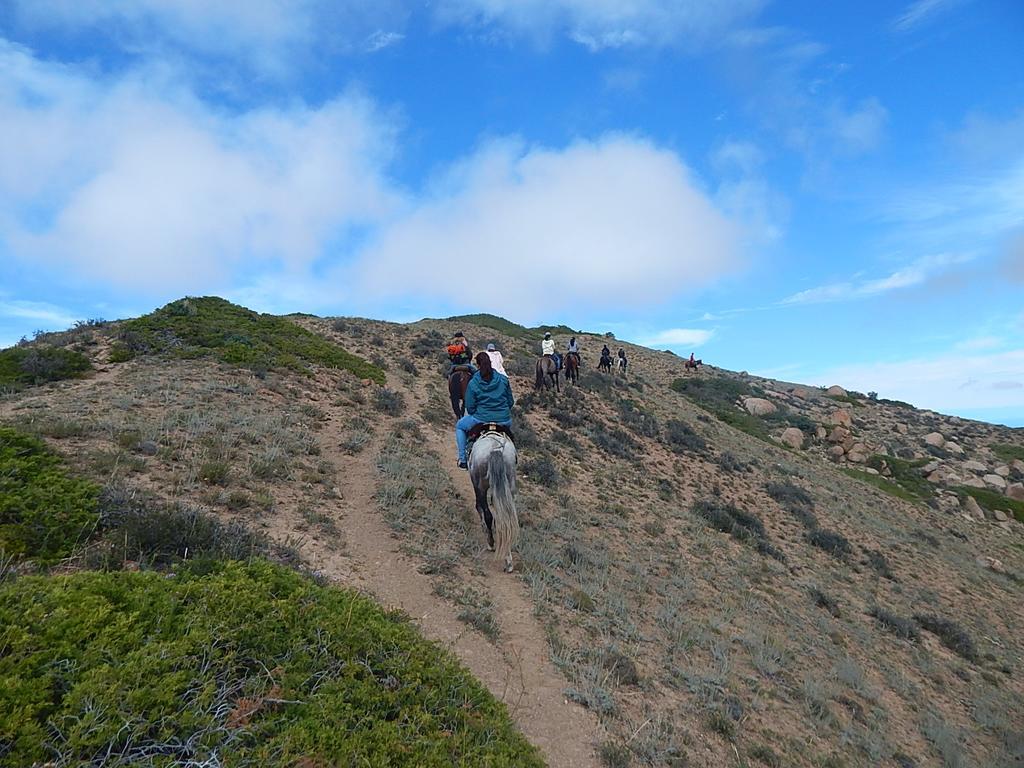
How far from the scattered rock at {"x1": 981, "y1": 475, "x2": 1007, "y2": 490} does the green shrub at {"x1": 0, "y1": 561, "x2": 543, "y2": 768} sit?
41760mm

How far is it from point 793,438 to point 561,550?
2938 cm

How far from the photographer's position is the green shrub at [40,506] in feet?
16.4

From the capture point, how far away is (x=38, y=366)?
12.8 m

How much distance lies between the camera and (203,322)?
1945 centimetres

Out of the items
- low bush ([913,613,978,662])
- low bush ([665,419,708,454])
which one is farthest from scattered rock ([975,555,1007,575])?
low bush ([665,419,708,454])

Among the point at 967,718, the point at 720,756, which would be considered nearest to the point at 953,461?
the point at 967,718

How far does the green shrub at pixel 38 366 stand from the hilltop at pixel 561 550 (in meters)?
0.09

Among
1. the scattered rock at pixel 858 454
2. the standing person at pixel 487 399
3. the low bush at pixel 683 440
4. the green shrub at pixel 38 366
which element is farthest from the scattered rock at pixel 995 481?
the green shrub at pixel 38 366

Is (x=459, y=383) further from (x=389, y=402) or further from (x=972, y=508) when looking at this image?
(x=972, y=508)

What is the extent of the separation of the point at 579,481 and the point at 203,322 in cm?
1496

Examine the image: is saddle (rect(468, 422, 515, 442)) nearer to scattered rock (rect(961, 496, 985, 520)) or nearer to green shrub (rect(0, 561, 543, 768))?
green shrub (rect(0, 561, 543, 768))

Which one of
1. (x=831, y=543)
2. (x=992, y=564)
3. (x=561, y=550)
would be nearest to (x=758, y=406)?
(x=992, y=564)

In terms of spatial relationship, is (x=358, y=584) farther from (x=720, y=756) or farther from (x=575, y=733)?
(x=720, y=756)

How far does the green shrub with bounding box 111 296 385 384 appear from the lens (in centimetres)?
1616
